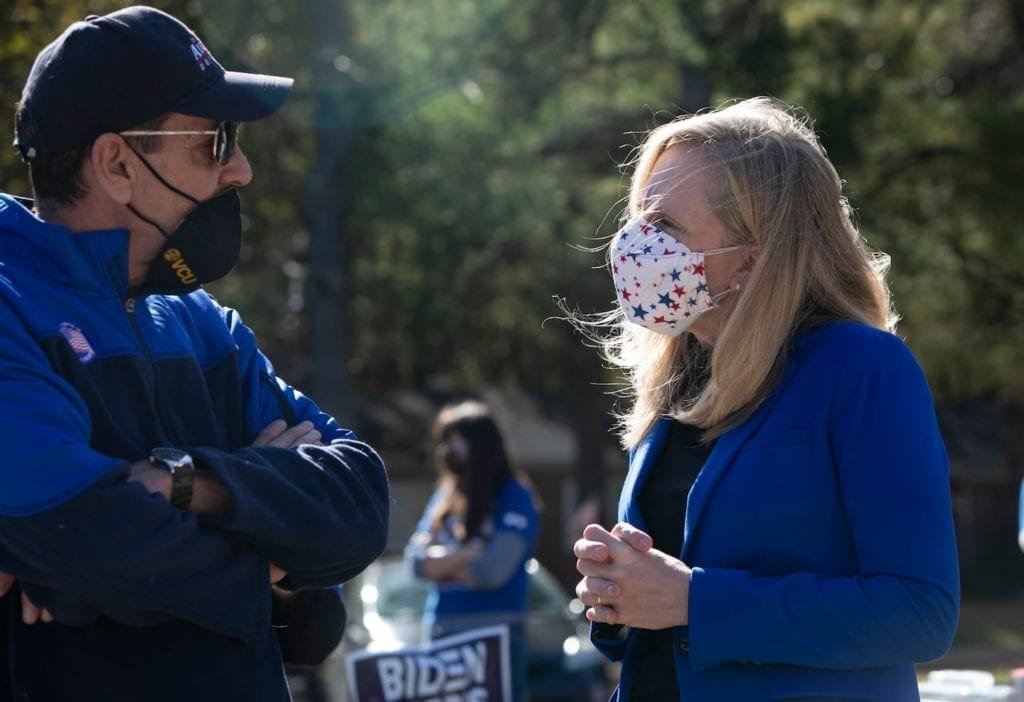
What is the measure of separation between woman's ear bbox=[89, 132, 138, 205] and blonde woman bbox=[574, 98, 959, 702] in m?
0.96

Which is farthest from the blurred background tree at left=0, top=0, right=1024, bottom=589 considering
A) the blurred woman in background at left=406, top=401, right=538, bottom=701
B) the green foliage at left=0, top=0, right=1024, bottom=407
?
the blurred woman in background at left=406, top=401, right=538, bottom=701

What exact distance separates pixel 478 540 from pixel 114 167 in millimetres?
4836

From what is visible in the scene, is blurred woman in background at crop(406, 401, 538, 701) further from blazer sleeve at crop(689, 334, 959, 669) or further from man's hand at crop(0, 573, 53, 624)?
man's hand at crop(0, 573, 53, 624)

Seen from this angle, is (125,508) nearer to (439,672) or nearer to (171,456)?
(171,456)

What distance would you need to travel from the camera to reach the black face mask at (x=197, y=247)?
2.27m

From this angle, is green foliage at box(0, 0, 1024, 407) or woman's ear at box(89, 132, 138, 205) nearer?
woman's ear at box(89, 132, 138, 205)

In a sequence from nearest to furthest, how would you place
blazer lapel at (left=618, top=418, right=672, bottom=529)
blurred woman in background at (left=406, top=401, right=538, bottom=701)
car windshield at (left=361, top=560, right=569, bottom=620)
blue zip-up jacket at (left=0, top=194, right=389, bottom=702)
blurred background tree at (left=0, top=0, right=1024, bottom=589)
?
blue zip-up jacket at (left=0, top=194, right=389, bottom=702), blazer lapel at (left=618, top=418, right=672, bottom=529), blurred woman in background at (left=406, top=401, right=538, bottom=701), car windshield at (left=361, top=560, right=569, bottom=620), blurred background tree at (left=0, top=0, right=1024, bottom=589)

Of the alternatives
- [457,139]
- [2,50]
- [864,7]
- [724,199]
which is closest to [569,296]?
[457,139]

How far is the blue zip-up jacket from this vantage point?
1911 mm

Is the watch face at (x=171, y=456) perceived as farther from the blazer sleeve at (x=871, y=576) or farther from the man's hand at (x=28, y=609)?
the blazer sleeve at (x=871, y=576)

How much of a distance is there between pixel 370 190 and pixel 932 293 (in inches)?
370

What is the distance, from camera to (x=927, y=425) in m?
2.22

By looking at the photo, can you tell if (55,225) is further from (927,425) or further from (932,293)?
(932,293)

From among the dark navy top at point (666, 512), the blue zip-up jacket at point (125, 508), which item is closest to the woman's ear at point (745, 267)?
the dark navy top at point (666, 512)
